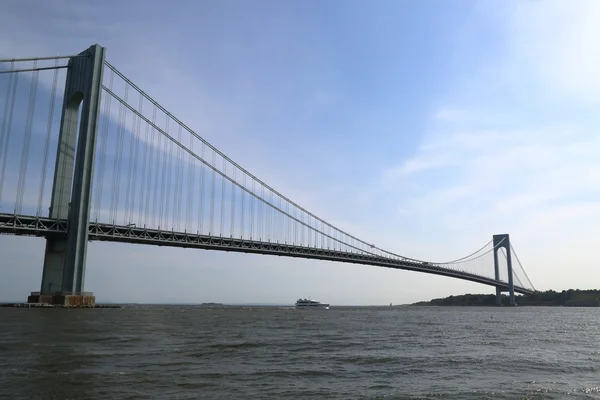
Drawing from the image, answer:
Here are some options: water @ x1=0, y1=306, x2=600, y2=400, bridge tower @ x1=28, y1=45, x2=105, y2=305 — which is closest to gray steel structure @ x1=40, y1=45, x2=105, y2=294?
bridge tower @ x1=28, y1=45, x2=105, y2=305

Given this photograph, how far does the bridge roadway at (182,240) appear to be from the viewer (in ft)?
148

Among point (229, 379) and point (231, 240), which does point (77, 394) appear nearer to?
point (229, 379)

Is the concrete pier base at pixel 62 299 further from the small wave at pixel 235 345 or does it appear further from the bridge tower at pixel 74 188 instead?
the small wave at pixel 235 345

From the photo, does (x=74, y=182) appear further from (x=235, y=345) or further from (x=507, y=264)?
(x=507, y=264)

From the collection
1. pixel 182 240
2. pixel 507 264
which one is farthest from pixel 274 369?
pixel 507 264

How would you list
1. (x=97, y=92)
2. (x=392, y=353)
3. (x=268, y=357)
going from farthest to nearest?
(x=97, y=92), (x=392, y=353), (x=268, y=357)

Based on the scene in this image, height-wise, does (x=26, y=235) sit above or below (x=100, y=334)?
above

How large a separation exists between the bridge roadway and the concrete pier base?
5945 mm

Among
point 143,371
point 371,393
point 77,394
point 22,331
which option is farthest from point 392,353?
point 22,331

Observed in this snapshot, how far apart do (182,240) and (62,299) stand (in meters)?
16.0

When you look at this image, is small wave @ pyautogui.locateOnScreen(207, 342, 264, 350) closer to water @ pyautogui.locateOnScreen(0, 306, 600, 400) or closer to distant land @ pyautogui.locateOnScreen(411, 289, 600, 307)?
water @ pyautogui.locateOnScreen(0, 306, 600, 400)

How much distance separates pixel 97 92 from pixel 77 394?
46.9m

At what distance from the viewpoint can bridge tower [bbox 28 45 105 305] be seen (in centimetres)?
4541

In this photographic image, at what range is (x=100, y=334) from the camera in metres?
21.1
